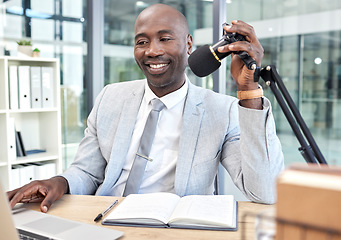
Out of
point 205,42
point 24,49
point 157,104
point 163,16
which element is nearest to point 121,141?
point 157,104

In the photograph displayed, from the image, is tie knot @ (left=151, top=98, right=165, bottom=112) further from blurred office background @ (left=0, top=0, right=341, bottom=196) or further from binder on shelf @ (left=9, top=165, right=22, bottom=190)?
binder on shelf @ (left=9, top=165, right=22, bottom=190)

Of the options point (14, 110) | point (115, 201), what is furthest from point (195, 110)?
point (14, 110)

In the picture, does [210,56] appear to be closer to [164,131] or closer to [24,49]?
[164,131]

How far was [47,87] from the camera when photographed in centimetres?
311

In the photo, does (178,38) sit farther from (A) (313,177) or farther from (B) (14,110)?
(B) (14,110)

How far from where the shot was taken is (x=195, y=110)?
5.09 feet

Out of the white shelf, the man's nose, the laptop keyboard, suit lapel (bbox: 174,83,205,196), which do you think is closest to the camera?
the laptop keyboard

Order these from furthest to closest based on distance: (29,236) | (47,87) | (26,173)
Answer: (47,87) < (26,173) < (29,236)

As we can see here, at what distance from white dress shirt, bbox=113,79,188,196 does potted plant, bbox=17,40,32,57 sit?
76.4 inches

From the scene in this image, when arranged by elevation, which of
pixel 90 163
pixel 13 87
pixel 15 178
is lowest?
pixel 15 178

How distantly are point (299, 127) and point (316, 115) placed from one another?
7.11 feet

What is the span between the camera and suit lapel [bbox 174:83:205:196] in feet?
4.69

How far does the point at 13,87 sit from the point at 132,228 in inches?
91.0

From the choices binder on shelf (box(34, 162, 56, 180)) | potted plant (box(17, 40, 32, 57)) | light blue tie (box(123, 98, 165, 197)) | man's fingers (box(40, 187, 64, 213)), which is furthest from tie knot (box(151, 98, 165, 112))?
potted plant (box(17, 40, 32, 57))
